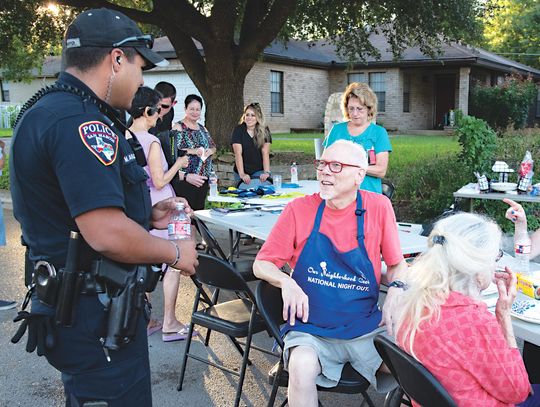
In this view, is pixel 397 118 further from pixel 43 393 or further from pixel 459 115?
pixel 43 393

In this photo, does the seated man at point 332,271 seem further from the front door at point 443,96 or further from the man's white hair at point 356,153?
the front door at point 443,96

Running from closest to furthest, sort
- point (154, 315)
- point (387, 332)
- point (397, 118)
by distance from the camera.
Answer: point (387, 332) → point (154, 315) → point (397, 118)

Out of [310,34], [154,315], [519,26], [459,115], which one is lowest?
[154,315]

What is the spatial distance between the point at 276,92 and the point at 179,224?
2345 centimetres

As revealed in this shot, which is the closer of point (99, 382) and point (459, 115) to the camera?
point (99, 382)

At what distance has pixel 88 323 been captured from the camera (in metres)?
1.92

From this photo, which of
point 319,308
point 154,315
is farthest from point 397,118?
point 319,308

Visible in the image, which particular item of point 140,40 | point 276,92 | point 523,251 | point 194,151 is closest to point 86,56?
point 140,40

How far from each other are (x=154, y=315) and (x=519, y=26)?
124ft

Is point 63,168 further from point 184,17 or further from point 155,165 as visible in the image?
point 184,17

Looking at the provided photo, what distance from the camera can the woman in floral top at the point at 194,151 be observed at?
19.9 feet

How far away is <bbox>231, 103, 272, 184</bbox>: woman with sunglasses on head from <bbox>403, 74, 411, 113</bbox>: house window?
20.9 m

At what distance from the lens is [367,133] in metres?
5.32

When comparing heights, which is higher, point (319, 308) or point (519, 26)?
point (519, 26)
